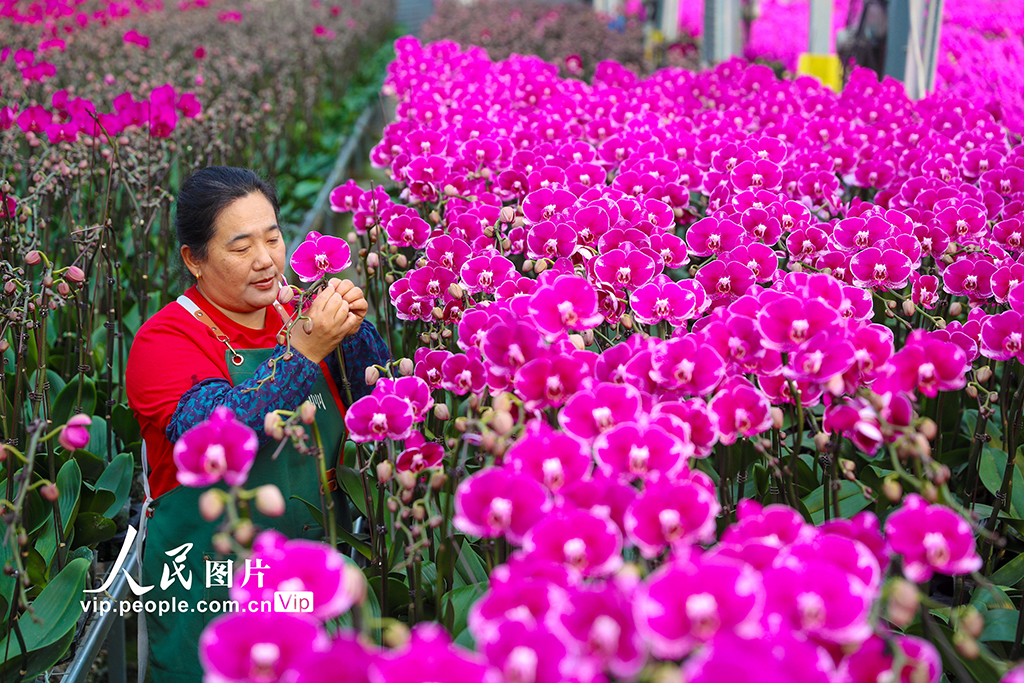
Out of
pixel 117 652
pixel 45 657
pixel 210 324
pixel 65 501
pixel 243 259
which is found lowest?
pixel 117 652

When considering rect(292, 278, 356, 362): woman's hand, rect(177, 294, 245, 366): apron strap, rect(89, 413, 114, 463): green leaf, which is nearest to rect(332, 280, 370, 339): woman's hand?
rect(292, 278, 356, 362): woman's hand

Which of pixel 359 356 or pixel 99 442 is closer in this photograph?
pixel 359 356

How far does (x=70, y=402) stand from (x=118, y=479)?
0.85 feet

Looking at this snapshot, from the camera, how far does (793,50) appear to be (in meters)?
7.04

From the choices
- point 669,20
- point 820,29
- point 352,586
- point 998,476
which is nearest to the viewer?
point 352,586

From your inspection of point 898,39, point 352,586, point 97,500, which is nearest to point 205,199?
point 97,500

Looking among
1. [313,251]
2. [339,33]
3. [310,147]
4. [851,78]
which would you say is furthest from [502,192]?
[339,33]

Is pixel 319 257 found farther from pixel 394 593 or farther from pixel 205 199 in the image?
pixel 394 593

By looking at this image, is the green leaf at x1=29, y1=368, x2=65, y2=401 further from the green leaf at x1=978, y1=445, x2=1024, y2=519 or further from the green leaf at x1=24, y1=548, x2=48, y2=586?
the green leaf at x1=978, y1=445, x2=1024, y2=519

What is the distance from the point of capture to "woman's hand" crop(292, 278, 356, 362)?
130 cm

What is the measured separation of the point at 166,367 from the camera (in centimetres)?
141

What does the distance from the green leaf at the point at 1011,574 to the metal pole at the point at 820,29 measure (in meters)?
4.06

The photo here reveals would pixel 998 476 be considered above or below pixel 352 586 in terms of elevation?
below

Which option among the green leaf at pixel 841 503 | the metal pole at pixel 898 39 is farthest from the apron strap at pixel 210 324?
the metal pole at pixel 898 39
